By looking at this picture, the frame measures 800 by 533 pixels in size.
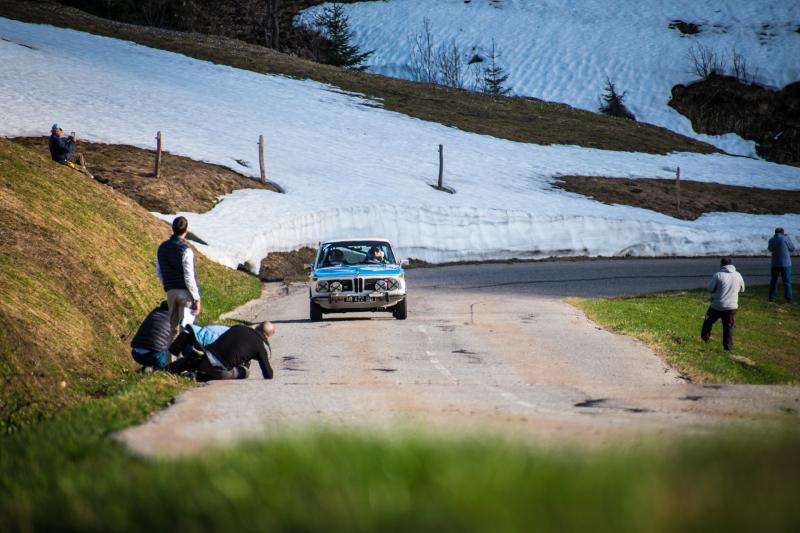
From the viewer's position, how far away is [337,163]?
48406 millimetres

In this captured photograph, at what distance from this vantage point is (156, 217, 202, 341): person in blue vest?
1237 cm

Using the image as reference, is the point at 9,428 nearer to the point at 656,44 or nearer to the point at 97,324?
the point at 97,324

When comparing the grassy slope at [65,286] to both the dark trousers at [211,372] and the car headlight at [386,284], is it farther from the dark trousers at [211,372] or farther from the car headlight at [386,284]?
the car headlight at [386,284]

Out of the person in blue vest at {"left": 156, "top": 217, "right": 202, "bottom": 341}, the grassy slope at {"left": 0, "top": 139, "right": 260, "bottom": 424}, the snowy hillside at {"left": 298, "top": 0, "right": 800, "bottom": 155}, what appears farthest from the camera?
the snowy hillside at {"left": 298, "top": 0, "right": 800, "bottom": 155}

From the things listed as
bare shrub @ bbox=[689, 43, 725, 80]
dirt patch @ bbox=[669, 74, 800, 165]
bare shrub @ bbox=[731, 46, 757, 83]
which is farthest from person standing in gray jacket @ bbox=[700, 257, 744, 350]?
bare shrub @ bbox=[731, 46, 757, 83]

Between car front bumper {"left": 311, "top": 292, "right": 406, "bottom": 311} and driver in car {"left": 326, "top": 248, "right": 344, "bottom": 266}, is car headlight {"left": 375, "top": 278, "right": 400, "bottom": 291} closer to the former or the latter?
car front bumper {"left": 311, "top": 292, "right": 406, "bottom": 311}

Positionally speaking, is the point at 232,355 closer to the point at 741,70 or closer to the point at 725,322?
the point at 725,322

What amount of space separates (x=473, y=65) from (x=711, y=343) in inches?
2918

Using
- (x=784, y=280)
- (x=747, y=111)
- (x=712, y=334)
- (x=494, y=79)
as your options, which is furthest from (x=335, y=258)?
(x=747, y=111)

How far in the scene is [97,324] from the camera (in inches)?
559

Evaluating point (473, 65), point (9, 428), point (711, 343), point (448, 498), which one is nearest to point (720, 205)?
point (711, 343)

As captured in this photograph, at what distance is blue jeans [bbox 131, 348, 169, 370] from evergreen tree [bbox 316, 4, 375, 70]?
75156 millimetres

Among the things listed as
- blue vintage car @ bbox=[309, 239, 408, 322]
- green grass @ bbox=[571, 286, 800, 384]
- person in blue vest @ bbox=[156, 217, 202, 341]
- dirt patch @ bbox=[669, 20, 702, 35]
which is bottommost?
green grass @ bbox=[571, 286, 800, 384]

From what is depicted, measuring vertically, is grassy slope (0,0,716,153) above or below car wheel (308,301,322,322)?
above
